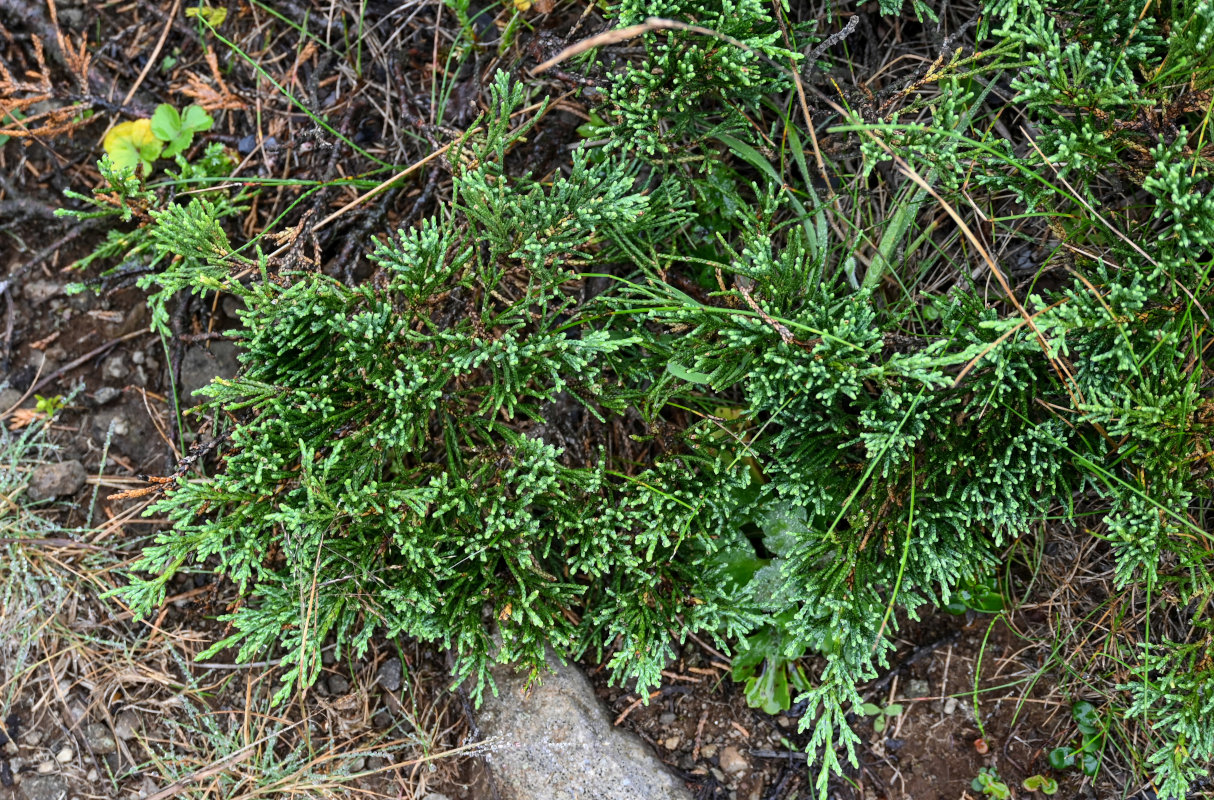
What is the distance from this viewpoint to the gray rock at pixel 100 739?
11.5 ft

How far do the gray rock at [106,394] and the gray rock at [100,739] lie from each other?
141 cm

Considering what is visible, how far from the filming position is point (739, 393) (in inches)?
130

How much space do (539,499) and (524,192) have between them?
1284 mm

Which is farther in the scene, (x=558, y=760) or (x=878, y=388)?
(x=558, y=760)

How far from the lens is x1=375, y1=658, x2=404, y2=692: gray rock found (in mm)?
3428

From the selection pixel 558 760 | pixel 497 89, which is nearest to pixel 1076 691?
pixel 558 760

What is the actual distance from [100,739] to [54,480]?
1143mm

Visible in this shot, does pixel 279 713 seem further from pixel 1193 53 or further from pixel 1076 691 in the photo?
pixel 1193 53

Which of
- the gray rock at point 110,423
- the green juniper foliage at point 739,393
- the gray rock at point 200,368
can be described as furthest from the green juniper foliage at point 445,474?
the gray rock at point 110,423

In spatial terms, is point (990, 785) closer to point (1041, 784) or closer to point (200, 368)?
point (1041, 784)

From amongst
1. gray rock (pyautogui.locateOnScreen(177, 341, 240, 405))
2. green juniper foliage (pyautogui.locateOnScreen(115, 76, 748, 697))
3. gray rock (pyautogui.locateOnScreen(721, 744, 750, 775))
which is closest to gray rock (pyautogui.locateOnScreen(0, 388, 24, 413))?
gray rock (pyautogui.locateOnScreen(177, 341, 240, 405))

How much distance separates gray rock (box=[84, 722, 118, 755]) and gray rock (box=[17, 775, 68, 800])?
0.19m

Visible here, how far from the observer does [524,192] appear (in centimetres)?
340

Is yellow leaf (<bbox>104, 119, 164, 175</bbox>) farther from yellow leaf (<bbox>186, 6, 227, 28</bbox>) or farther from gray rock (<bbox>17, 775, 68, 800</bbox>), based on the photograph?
gray rock (<bbox>17, 775, 68, 800</bbox>)
